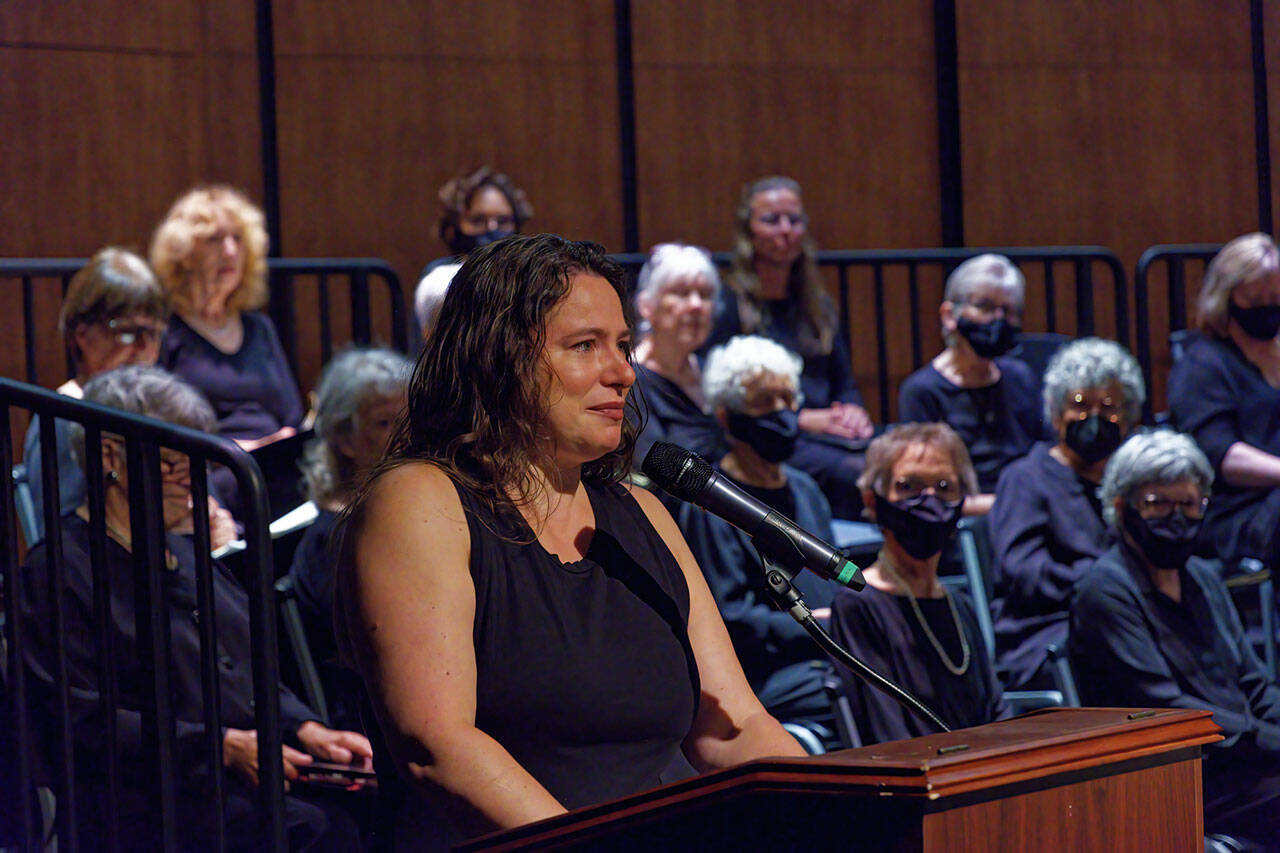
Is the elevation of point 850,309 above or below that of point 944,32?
below

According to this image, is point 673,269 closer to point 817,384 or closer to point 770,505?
point 817,384

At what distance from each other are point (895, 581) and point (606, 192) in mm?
3253

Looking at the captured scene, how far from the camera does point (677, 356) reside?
4.90 m

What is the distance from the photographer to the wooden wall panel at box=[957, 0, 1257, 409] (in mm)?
7133

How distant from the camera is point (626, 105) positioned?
6.69m

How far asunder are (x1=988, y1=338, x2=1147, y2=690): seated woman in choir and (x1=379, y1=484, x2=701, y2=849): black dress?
7.74ft

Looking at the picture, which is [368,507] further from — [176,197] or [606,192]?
[606,192]

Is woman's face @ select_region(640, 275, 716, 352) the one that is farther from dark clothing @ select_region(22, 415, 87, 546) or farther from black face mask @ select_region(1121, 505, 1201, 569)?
dark clothing @ select_region(22, 415, 87, 546)

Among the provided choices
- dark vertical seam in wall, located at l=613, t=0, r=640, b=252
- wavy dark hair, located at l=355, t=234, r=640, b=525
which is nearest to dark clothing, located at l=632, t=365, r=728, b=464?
dark vertical seam in wall, located at l=613, t=0, r=640, b=252

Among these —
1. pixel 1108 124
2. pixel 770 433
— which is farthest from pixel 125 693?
pixel 1108 124

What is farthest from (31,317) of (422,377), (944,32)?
(944,32)

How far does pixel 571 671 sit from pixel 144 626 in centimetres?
102

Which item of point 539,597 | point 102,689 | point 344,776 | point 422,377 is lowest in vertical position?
point 344,776

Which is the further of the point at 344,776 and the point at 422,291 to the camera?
the point at 422,291
